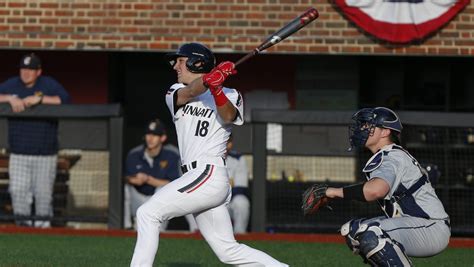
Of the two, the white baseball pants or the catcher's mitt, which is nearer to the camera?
the catcher's mitt

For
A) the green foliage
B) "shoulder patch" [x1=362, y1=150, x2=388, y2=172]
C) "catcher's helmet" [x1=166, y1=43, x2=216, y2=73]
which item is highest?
"catcher's helmet" [x1=166, y1=43, x2=216, y2=73]

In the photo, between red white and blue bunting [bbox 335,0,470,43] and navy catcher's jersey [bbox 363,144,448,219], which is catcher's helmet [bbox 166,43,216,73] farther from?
red white and blue bunting [bbox 335,0,470,43]

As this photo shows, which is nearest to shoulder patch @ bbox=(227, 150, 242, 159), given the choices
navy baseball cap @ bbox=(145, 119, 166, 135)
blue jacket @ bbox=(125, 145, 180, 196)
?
blue jacket @ bbox=(125, 145, 180, 196)

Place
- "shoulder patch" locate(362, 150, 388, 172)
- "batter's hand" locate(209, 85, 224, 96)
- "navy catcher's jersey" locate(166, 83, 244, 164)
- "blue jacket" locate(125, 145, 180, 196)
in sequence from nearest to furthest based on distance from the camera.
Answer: "shoulder patch" locate(362, 150, 388, 172) → "batter's hand" locate(209, 85, 224, 96) → "navy catcher's jersey" locate(166, 83, 244, 164) → "blue jacket" locate(125, 145, 180, 196)

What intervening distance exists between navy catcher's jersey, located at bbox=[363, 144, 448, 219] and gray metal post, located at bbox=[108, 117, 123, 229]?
6178mm

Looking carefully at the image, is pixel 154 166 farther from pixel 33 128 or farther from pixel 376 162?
pixel 376 162

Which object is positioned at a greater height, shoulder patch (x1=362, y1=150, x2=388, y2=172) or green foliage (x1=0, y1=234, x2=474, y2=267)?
shoulder patch (x1=362, y1=150, x2=388, y2=172)

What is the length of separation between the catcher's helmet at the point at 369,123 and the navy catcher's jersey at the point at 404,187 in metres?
0.14

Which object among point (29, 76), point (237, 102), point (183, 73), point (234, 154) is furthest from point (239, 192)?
point (237, 102)

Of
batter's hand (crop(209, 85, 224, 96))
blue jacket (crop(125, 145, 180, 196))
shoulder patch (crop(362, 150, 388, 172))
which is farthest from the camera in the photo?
blue jacket (crop(125, 145, 180, 196))

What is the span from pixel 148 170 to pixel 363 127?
6.16 meters

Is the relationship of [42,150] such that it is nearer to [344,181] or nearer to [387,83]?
[344,181]

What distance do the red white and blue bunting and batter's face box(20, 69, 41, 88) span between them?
376 centimetres

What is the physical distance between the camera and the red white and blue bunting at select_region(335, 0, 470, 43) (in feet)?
42.6
